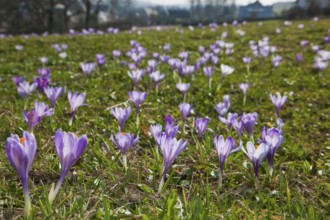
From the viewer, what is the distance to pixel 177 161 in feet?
8.52

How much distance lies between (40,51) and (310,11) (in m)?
21.4

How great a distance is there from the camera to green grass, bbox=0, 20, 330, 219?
1.86 m

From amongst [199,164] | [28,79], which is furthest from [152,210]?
[28,79]

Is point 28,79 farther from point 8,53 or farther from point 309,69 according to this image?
point 309,69

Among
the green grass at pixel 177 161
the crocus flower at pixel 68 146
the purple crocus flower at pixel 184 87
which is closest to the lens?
the crocus flower at pixel 68 146

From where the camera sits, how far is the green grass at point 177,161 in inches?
73.2

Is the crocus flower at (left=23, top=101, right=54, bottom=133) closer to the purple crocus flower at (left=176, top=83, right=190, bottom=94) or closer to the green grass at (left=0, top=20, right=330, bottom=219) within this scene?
the green grass at (left=0, top=20, right=330, bottom=219)

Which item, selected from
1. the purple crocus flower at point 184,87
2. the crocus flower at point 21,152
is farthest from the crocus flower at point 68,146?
the purple crocus flower at point 184,87

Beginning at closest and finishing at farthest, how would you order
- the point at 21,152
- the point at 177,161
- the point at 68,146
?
the point at 21,152 → the point at 68,146 → the point at 177,161

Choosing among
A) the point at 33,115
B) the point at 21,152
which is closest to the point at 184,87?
the point at 33,115

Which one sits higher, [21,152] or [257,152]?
[21,152]

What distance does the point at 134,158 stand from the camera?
260 cm

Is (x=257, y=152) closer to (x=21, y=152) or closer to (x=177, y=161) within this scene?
(x=177, y=161)

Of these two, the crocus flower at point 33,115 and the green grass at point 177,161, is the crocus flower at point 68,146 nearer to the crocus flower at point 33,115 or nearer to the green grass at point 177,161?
the green grass at point 177,161
